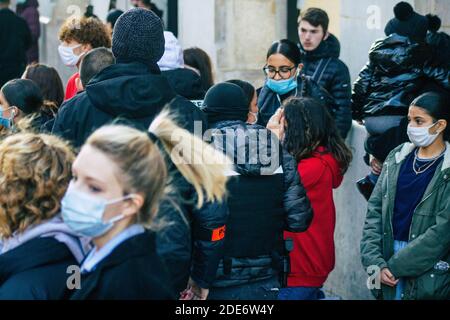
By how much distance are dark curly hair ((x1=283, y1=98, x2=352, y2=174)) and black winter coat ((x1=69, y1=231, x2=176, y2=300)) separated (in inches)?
108

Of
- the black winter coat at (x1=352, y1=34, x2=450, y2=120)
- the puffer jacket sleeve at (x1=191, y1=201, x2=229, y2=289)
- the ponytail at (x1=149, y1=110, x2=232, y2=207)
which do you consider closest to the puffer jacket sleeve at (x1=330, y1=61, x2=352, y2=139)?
the black winter coat at (x1=352, y1=34, x2=450, y2=120)

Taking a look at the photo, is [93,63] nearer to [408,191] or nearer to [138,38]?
[138,38]

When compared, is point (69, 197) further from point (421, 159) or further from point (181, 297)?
point (421, 159)

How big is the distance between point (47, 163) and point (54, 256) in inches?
16.2

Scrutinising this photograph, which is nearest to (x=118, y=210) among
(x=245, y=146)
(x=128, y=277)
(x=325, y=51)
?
(x=128, y=277)

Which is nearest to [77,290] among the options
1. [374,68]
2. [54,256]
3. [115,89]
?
[54,256]

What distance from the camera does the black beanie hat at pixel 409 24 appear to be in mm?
6453

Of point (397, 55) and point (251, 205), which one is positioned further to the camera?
point (397, 55)

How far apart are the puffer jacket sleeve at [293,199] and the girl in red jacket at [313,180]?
1.81ft

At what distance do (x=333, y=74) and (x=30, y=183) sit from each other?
393 centimetres

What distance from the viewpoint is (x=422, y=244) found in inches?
218

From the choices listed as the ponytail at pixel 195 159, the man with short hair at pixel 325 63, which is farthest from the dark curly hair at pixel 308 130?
the ponytail at pixel 195 159

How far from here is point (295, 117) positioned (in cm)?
609

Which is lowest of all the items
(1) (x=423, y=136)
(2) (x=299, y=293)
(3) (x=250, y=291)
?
(2) (x=299, y=293)
